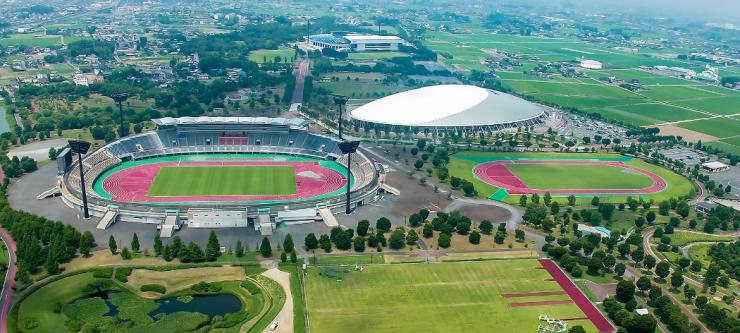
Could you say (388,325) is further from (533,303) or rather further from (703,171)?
(703,171)

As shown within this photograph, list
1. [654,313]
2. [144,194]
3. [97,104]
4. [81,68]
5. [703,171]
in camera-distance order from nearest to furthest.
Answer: [654,313], [144,194], [703,171], [97,104], [81,68]

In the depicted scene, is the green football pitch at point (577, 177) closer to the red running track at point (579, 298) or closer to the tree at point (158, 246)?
the red running track at point (579, 298)

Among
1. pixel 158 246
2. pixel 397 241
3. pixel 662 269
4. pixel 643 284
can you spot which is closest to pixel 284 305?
pixel 397 241

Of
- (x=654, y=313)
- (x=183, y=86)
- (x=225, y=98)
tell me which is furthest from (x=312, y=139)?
(x=654, y=313)

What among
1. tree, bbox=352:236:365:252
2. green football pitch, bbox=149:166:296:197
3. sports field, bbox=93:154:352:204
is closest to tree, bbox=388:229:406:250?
tree, bbox=352:236:365:252

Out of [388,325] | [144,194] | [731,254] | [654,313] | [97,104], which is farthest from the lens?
[97,104]

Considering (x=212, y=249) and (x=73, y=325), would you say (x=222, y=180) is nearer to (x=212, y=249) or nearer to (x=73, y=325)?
(x=212, y=249)

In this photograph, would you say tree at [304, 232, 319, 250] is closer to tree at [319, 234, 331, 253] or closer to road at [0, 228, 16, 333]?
tree at [319, 234, 331, 253]
